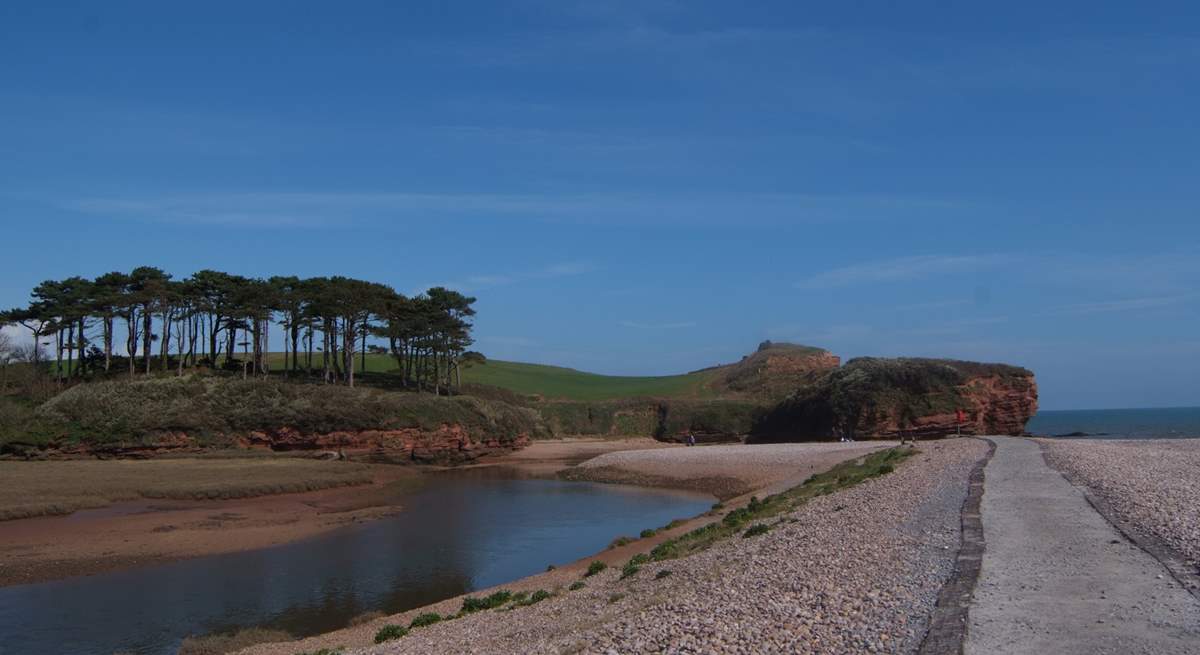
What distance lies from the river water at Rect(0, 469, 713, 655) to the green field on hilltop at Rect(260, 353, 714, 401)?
211ft

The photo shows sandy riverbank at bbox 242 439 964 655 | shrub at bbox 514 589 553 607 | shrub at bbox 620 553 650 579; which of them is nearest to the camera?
sandy riverbank at bbox 242 439 964 655

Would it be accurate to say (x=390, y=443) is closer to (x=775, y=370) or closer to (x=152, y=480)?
(x=152, y=480)

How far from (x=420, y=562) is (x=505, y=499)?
15.0m

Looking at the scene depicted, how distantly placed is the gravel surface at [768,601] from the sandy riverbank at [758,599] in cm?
3

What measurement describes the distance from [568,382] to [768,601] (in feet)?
345

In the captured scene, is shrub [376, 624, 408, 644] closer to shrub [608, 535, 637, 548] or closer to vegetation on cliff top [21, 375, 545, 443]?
shrub [608, 535, 637, 548]

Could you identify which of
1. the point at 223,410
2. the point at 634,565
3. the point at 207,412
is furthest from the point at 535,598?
the point at 223,410

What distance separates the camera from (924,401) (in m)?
67.5

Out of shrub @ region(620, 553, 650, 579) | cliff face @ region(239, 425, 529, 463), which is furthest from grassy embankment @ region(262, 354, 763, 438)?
shrub @ region(620, 553, 650, 579)

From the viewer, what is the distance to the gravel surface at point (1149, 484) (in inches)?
579

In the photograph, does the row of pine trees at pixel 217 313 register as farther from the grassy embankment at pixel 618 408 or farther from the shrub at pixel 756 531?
the shrub at pixel 756 531

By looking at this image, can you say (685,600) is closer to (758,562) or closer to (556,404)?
(758,562)

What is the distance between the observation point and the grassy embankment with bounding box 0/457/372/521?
102 ft

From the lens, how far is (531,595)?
58.1ft
